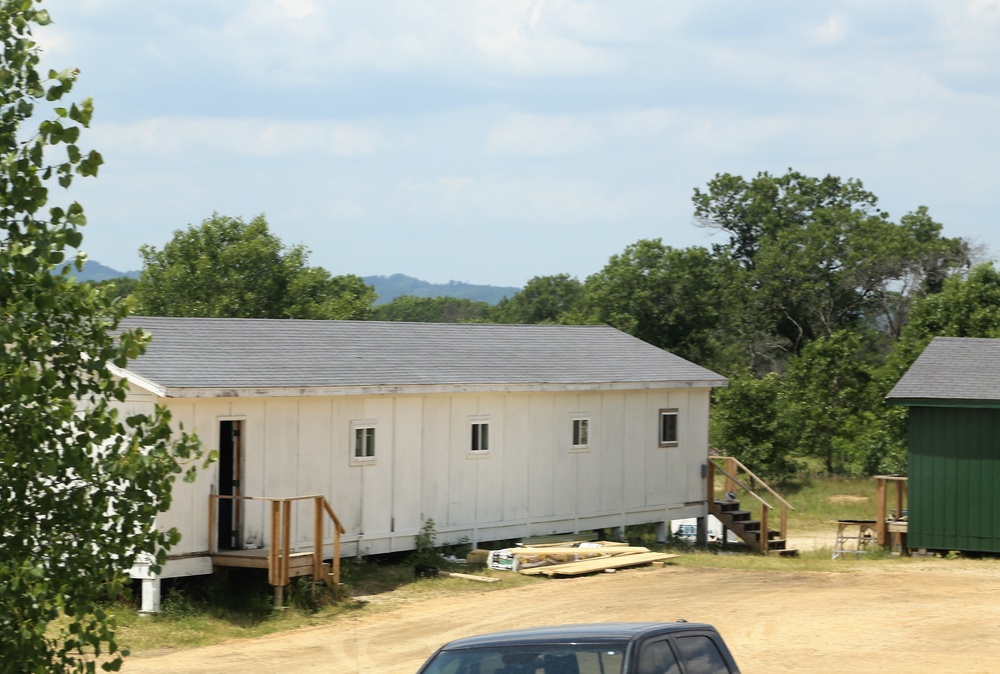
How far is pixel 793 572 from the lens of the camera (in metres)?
25.6

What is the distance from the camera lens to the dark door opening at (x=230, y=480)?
20.8 metres

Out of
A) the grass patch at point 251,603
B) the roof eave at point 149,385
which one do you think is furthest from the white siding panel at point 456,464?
the grass patch at point 251,603

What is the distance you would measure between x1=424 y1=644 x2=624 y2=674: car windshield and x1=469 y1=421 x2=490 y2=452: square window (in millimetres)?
17260

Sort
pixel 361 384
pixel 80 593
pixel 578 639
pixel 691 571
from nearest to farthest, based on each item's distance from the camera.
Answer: pixel 80 593
pixel 578 639
pixel 361 384
pixel 691 571

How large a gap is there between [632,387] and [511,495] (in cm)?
398

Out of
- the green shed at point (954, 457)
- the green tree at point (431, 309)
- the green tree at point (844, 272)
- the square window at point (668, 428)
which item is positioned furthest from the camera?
the green tree at point (431, 309)

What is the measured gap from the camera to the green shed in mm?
26000

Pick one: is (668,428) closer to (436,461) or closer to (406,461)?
(436,461)

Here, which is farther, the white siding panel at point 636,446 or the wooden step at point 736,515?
the wooden step at point 736,515

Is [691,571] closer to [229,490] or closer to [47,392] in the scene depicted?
[229,490]

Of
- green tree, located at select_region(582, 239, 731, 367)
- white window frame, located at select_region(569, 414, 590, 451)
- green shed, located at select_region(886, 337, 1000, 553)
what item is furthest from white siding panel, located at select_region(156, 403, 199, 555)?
green tree, located at select_region(582, 239, 731, 367)

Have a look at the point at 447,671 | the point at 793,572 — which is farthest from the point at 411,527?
the point at 447,671

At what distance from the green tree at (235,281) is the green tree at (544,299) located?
126 ft

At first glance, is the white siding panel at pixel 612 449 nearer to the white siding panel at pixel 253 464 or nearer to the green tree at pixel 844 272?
the white siding panel at pixel 253 464
